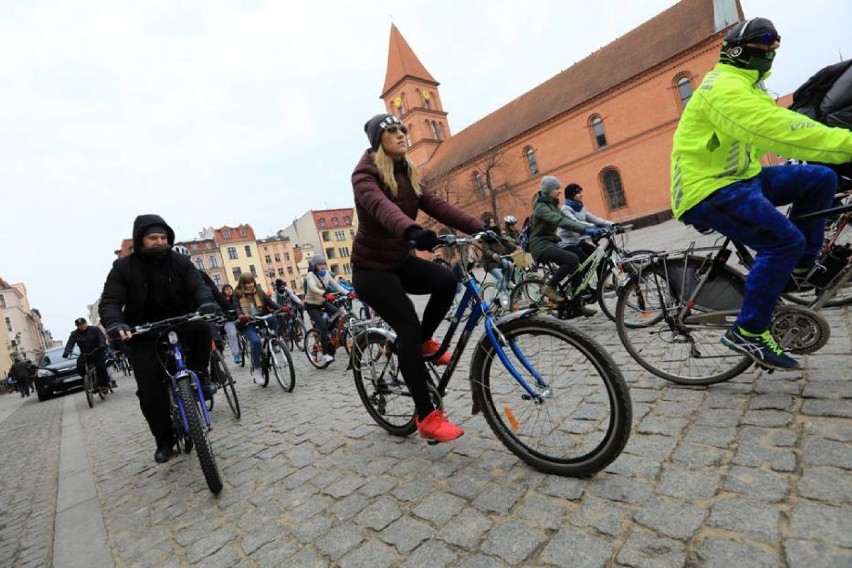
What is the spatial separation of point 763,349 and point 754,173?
1.04 m

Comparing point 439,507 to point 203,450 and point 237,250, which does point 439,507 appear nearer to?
point 203,450

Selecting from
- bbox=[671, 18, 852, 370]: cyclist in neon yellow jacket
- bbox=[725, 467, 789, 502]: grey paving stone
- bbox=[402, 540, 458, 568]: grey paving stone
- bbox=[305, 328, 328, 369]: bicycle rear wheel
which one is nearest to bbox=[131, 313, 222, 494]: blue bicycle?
bbox=[402, 540, 458, 568]: grey paving stone

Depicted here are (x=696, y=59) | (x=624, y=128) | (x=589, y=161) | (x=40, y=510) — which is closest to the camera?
(x=40, y=510)

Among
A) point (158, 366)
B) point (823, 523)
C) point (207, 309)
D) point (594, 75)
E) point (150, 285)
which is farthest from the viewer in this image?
point (594, 75)

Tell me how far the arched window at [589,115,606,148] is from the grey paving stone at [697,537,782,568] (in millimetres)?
40232

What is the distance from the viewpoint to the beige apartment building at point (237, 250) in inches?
3046

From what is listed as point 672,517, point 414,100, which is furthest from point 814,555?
point 414,100

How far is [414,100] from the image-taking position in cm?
5528

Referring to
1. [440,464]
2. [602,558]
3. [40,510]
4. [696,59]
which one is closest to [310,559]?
[440,464]

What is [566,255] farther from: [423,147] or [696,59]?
[423,147]

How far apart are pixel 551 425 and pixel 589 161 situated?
39740mm

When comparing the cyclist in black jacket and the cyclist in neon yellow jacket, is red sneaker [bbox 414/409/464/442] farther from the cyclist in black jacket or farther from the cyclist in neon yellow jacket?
the cyclist in black jacket

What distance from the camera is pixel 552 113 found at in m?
39.9

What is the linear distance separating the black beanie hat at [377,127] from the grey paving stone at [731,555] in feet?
8.24
